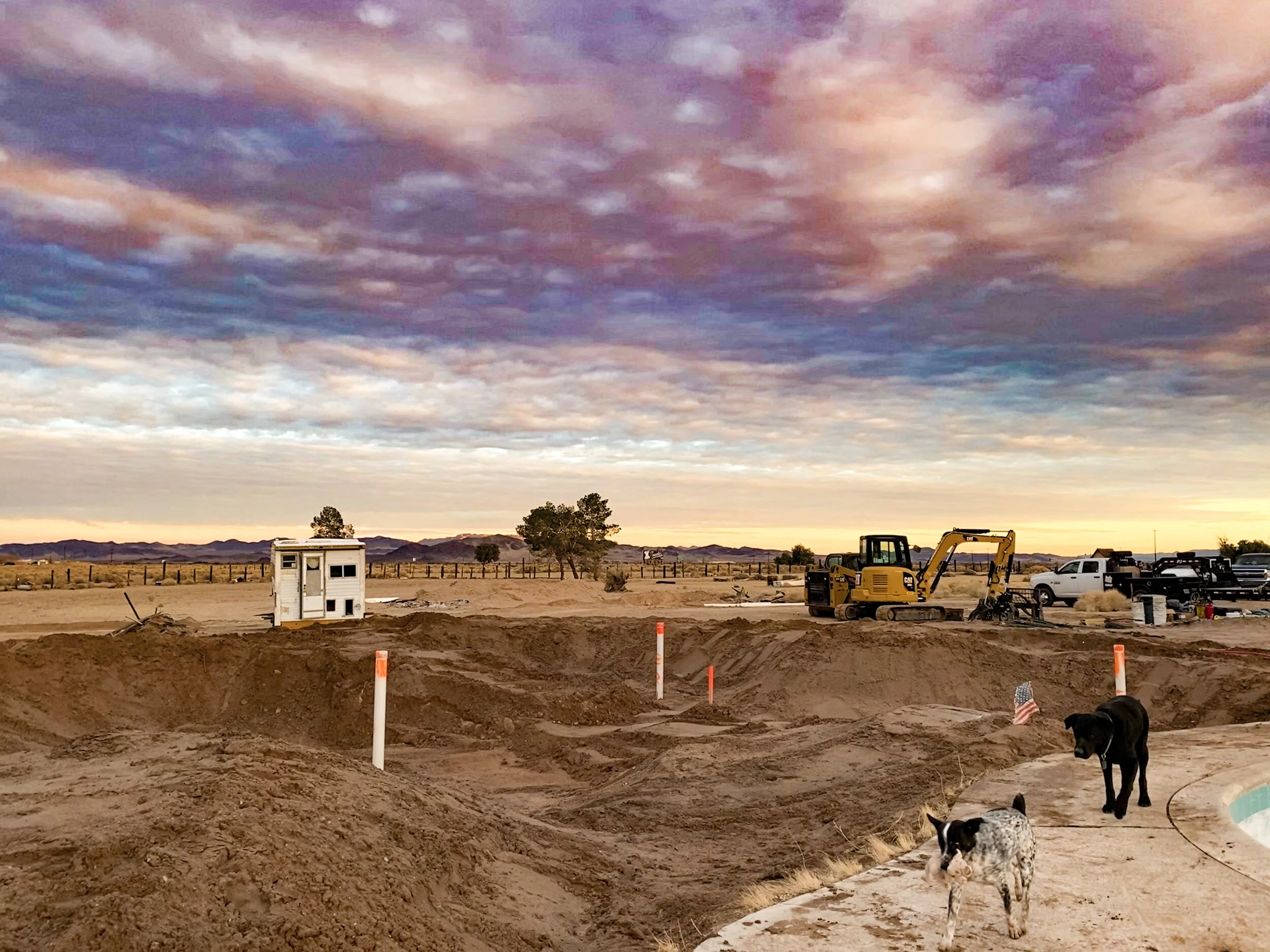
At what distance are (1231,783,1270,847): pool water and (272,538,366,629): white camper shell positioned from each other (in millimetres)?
25438

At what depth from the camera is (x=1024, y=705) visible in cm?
1145

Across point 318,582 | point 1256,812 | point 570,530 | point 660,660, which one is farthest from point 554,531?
point 1256,812

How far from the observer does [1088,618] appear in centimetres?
3369

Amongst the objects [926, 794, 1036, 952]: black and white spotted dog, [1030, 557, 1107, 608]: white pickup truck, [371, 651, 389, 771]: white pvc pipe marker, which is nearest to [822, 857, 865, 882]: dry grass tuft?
[926, 794, 1036, 952]: black and white spotted dog

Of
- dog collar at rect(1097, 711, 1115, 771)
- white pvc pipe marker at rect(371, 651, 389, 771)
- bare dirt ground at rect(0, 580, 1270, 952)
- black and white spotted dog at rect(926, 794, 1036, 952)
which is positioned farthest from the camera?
white pvc pipe marker at rect(371, 651, 389, 771)

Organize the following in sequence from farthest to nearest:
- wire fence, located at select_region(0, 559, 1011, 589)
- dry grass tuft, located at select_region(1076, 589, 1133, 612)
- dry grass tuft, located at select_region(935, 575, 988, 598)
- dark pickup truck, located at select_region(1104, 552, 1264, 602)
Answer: wire fence, located at select_region(0, 559, 1011, 589), dry grass tuft, located at select_region(935, 575, 988, 598), dry grass tuft, located at select_region(1076, 589, 1133, 612), dark pickup truck, located at select_region(1104, 552, 1264, 602)

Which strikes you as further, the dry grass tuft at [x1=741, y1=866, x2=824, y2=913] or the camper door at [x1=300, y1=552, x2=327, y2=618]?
the camper door at [x1=300, y1=552, x2=327, y2=618]

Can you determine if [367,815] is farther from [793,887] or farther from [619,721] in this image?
[619,721]

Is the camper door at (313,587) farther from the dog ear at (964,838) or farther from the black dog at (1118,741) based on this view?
the dog ear at (964,838)

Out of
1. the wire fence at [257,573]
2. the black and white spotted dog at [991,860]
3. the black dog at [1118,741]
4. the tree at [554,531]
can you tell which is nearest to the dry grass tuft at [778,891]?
the black and white spotted dog at [991,860]

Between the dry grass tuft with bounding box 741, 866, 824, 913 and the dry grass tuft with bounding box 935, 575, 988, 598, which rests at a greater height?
the dry grass tuft with bounding box 935, 575, 988, 598

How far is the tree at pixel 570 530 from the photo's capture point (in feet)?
240

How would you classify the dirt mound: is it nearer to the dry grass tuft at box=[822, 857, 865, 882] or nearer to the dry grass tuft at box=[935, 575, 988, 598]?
the dry grass tuft at box=[822, 857, 865, 882]

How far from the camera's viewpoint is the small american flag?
11.0 metres
